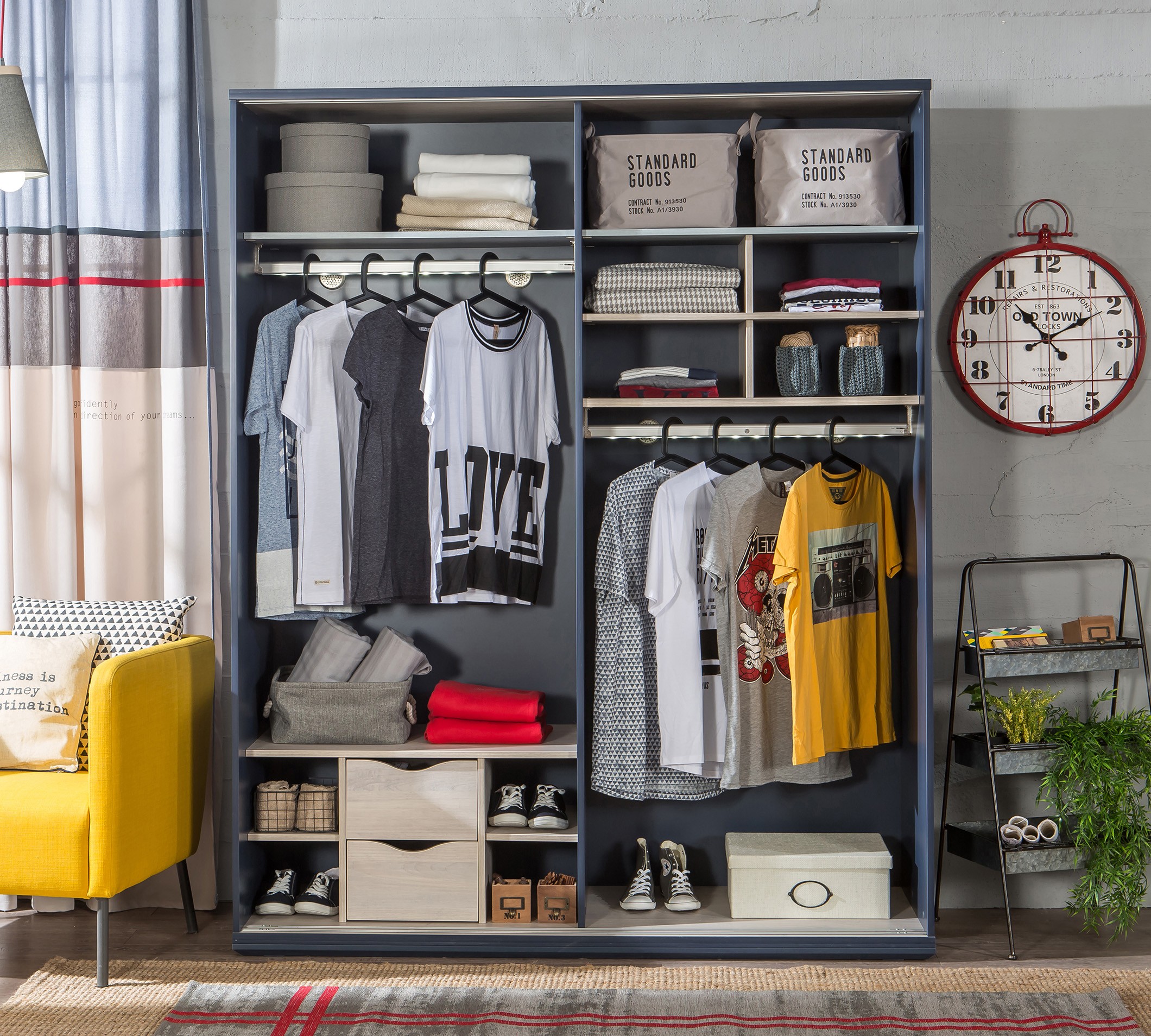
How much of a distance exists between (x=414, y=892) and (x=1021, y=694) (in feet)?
5.65

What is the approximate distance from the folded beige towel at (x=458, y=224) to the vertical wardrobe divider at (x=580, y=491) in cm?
3

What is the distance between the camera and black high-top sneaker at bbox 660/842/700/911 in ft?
8.95

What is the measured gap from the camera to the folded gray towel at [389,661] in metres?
2.82

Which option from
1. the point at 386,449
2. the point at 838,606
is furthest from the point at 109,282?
the point at 838,606

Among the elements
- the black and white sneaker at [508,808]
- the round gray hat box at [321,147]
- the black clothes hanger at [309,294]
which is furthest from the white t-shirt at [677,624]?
the round gray hat box at [321,147]

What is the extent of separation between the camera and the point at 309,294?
289 centimetres

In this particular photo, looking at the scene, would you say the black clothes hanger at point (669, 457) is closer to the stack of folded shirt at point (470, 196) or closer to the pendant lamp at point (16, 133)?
the stack of folded shirt at point (470, 196)

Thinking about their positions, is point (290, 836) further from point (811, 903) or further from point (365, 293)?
point (365, 293)

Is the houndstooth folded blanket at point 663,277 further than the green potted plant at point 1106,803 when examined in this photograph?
Yes

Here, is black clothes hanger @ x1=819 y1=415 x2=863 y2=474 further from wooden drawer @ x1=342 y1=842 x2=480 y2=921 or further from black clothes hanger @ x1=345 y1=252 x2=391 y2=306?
wooden drawer @ x1=342 y1=842 x2=480 y2=921

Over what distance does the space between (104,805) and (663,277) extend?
75.6 inches

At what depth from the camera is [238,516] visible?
264cm

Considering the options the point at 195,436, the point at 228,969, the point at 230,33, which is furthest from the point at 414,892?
the point at 230,33

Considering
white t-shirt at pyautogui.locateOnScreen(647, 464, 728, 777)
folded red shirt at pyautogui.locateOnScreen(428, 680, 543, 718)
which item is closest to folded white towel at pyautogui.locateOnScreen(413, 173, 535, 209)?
white t-shirt at pyautogui.locateOnScreen(647, 464, 728, 777)
